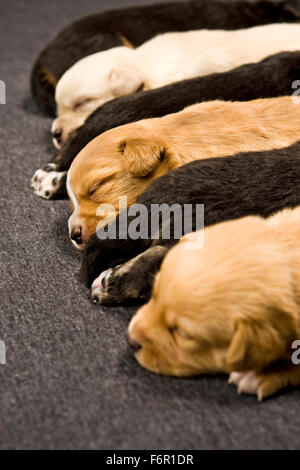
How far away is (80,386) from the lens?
1.69 metres

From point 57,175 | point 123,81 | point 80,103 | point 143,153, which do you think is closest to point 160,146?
point 143,153

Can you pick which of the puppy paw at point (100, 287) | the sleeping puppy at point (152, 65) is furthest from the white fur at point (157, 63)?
the puppy paw at point (100, 287)

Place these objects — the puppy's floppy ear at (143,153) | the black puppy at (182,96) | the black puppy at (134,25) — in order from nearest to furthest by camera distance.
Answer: the puppy's floppy ear at (143,153), the black puppy at (182,96), the black puppy at (134,25)

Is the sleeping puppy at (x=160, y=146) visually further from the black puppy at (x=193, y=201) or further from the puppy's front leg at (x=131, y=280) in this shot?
the puppy's front leg at (x=131, y=280)

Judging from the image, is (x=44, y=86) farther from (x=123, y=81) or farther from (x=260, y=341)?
(x=260, y=341)

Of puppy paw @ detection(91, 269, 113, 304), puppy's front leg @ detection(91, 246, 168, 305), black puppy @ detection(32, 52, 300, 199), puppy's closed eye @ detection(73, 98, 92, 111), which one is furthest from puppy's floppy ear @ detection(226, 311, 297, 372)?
puppy's closed eye @ detection(73, 98, 92, 111)

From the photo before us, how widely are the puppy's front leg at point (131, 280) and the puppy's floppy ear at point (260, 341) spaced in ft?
Answer: 1.48

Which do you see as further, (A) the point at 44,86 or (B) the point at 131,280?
(A) the point at 44,86

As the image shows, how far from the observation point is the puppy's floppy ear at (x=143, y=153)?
2.04 m

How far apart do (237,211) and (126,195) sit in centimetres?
44

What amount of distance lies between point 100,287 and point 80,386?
38 cm
